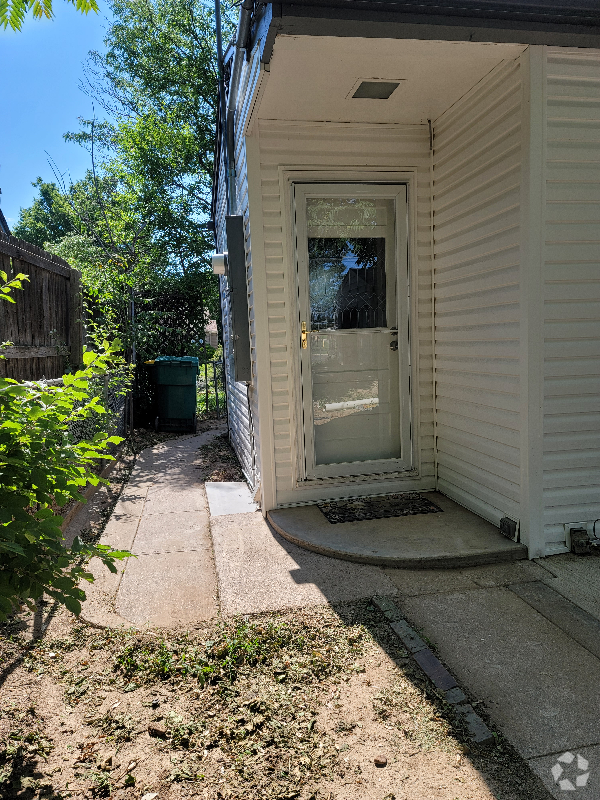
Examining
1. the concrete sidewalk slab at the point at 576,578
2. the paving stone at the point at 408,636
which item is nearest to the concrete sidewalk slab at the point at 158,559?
the paving stone at the point at 408,636

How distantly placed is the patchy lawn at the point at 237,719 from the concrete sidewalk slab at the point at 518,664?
166 mm

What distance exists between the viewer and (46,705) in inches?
82.9

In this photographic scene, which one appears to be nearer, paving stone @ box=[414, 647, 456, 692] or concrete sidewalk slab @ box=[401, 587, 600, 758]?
concrete sidewalk slab @ box=[401, 587, 600, 758]

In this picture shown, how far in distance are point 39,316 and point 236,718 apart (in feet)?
12.1

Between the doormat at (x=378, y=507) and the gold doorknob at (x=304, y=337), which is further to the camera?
the gold doorknob at (x=304, y=337)

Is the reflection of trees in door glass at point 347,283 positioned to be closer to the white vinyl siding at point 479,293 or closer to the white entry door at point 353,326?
the white entry door at point 353,326

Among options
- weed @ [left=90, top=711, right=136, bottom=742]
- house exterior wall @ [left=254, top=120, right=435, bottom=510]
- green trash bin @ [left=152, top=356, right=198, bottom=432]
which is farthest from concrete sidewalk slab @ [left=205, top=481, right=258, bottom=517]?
green trash bin @ [left=152, top=356, right=198, bottom=432]

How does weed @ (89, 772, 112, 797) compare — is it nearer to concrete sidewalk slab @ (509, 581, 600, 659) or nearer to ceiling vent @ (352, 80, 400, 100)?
concrete sidewalk slab @ (509, 581, 600, 659)

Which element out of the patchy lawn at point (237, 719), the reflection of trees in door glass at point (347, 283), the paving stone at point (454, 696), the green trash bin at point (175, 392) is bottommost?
the patchy lawn at point (237, 719)

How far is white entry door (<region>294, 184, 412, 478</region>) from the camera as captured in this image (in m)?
4.15

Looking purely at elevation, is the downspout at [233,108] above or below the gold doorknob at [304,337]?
above

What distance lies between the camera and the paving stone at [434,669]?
212 centimetres

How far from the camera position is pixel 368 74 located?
3.17 metres

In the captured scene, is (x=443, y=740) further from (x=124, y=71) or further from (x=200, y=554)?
(x=124, y=71)
